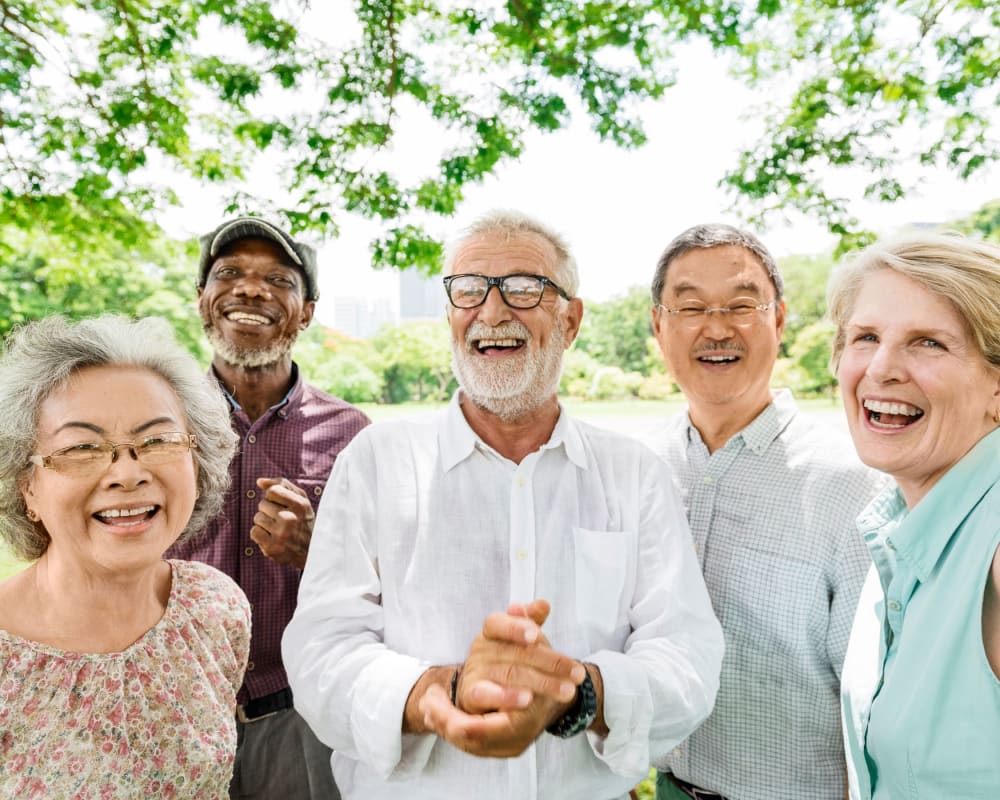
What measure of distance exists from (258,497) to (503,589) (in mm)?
1245

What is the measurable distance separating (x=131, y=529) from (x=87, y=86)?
5.75m

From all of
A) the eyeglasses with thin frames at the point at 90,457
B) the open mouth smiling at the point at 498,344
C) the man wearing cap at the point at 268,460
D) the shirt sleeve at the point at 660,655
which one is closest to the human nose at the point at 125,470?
the eyeglasses with thin frames at the point at 90,457

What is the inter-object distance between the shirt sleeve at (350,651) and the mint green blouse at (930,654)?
3.64 feet

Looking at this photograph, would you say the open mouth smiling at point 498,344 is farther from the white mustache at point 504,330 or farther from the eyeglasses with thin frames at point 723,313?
the eyeglasses with thin frames at point 723,313

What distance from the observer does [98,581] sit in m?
1.87

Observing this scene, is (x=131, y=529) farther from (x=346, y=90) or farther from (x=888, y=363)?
(x=346, y=90)

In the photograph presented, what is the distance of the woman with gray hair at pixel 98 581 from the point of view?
5.61 feet

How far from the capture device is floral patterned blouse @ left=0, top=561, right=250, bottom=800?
1674mm

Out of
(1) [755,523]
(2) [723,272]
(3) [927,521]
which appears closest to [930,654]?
(3) [927,521]

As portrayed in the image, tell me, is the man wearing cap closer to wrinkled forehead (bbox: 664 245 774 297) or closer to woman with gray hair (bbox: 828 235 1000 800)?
wrinkled forehead (bbox: 664 245 774 297)

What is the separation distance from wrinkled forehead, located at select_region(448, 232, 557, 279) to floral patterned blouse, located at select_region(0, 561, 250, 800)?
1.38 meters

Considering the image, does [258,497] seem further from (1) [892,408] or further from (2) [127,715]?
(1) [892,408]

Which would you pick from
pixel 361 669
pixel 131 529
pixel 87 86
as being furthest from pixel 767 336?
pixel 87 86

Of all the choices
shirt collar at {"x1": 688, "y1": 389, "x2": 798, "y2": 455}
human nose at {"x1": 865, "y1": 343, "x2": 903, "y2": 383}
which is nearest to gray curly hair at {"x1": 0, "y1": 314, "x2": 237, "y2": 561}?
shirt collar at {"x1": 688, "y1": 389, "x2": 798, "y2": 455}
